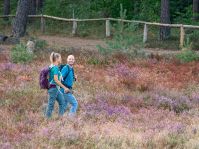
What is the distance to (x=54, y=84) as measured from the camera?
441 inches

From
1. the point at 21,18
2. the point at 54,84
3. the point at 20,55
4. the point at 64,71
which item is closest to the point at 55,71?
the point at 54,84

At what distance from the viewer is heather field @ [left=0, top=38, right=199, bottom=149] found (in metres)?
9.75

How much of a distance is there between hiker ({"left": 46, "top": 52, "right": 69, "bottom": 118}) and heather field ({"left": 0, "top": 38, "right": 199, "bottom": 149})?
288 mm

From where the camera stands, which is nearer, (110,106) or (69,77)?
(69,77)

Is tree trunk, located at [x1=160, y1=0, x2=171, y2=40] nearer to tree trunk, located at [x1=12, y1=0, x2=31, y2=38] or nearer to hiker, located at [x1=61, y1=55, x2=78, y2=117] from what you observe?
tree trunk, located at [x1=12, y1=0, x2=31, y2=38]

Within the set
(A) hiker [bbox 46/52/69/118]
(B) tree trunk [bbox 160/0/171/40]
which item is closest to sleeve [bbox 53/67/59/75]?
(A) hiker [bbox 46/52/69/118]

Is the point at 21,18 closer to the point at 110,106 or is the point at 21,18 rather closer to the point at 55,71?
the point at 110,106

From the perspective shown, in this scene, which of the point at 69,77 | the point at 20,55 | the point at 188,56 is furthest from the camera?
the point at 188,56

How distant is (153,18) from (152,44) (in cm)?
720

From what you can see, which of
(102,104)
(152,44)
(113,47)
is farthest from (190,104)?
(152,44)

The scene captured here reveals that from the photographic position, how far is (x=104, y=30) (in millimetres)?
32469

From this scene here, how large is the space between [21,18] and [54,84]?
49.9 ft

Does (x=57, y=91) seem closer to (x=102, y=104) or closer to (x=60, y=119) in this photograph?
(x=60, y=119)

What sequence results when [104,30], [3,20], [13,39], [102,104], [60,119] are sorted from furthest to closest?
[3,20], [104,30], [13,39], [102,104], [60,119]
